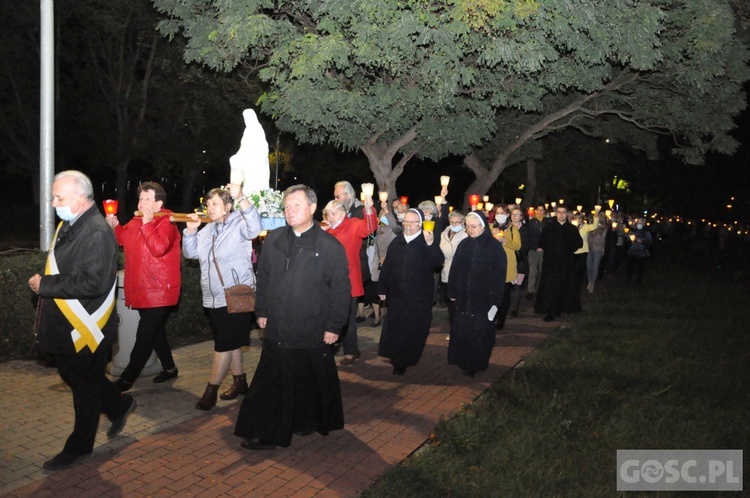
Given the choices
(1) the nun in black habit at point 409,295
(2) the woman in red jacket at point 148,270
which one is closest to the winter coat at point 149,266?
(2) the woman in red jacket at point 148,270

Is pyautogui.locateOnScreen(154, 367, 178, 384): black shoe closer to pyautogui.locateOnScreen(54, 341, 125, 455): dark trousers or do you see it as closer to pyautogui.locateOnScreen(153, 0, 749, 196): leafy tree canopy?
pyautogui.locateOnScreen(54, 341, 125, 455): dark trousers

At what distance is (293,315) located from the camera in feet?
17.6

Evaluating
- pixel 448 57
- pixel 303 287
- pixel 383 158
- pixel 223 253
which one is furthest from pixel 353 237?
pixel 383 158

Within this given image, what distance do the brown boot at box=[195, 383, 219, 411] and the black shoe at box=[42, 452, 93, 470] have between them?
56.7 inches

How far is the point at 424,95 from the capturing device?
12.8 metres

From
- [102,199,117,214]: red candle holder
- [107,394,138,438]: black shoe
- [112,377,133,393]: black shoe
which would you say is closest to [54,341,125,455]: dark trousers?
[107,394,138,438]: black shoe

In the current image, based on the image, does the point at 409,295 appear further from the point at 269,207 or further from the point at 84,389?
the point at 84,389

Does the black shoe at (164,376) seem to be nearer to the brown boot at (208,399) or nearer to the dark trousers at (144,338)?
the dark trousers at (144,338)

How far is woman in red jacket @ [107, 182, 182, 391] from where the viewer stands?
6.43m

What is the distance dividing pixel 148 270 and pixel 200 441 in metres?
1.76

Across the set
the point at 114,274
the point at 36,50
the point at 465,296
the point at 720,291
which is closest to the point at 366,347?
the point at 465,296

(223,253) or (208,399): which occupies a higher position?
(223,253)

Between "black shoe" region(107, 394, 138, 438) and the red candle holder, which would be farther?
the red candle holder

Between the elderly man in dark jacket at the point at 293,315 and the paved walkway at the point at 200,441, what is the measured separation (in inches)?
9.7
